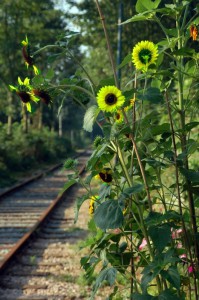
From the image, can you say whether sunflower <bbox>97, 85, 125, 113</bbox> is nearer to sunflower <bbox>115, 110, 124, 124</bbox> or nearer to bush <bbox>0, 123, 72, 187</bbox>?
sunflower <bbox>115, 110, 124, 124</bbox>

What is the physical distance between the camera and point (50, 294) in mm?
5238

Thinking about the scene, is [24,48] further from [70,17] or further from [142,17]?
[70,17]

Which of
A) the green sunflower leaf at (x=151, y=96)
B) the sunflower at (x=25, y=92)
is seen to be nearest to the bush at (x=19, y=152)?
the sunflower at (x=25, y=92)

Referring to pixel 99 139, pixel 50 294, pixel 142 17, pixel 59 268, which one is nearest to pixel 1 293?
pixel 50 294

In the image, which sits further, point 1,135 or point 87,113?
point 1,135

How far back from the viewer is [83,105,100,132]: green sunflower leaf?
7.61 feet

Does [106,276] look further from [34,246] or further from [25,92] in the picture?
[34,246]

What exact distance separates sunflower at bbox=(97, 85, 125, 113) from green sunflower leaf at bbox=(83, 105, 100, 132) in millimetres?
96

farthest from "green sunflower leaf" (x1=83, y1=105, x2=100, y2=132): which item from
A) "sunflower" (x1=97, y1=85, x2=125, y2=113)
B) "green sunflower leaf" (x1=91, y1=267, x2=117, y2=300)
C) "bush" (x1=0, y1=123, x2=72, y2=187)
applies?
"bush" (x1=0, y1=123, x2=72, y2=187)

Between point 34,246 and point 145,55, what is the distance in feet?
19.1

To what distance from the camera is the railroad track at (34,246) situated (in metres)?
5.43

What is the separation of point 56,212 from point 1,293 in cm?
582

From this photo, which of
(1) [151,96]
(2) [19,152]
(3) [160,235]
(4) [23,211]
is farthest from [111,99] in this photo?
(2) [19,152]

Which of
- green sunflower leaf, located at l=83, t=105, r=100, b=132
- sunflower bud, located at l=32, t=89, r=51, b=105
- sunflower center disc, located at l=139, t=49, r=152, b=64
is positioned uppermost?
sunflower center disc, located at l=139, t=49, r=152, b=64
